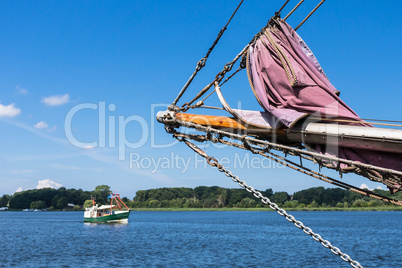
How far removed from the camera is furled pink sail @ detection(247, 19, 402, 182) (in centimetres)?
600

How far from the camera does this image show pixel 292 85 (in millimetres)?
6160

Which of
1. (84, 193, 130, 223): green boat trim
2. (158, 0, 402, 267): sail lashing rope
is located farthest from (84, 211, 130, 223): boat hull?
(158, 0, 402, 267): sail lashing rope

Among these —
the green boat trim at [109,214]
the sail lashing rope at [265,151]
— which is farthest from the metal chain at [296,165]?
the green boat trim at [109,214]

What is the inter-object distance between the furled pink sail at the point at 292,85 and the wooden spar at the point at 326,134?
0.49 feet

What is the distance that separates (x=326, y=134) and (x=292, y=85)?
854 millimetres

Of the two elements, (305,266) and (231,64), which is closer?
(231,64)

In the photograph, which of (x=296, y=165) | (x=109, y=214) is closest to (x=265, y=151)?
(x=296, y=165)

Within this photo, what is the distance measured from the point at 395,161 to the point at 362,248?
127 feet

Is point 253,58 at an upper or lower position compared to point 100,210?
upper

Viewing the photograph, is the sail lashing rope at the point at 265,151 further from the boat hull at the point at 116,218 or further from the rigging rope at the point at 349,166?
the boat hull at the point at 116,218

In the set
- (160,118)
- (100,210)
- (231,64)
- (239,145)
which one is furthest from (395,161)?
(100,210)

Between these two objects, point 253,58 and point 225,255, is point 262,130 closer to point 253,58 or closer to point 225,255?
point 253,58

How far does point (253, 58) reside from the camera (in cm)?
671

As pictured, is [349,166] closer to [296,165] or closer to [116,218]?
[296,165]
